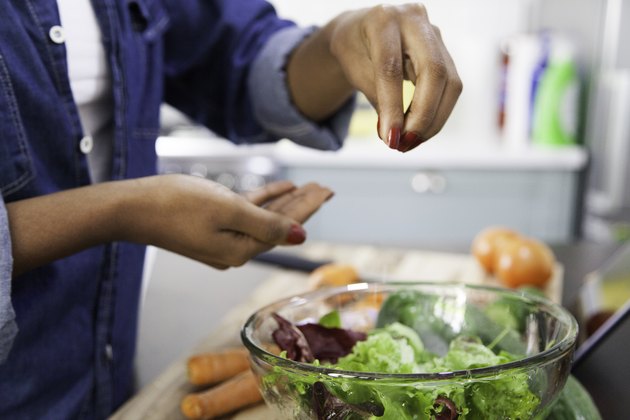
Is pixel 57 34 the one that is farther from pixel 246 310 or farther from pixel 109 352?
pixel 246 310

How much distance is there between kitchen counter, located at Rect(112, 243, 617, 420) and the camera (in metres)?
0.76

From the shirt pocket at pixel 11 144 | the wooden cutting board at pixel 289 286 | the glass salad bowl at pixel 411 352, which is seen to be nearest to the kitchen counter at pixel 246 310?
the wooden cutting board at pixel 289 286

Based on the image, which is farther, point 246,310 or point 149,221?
point 246,310

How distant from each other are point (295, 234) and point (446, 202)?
1882 mm

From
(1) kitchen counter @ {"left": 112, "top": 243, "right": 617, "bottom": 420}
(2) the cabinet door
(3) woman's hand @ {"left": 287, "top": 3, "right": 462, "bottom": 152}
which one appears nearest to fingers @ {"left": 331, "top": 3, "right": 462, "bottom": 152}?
(3) woman's hand @ {"left": 287, "top": 3, "right": 462, "bottom": 152}

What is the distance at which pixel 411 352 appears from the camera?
59 centimetres

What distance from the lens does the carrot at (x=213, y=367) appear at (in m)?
0.80

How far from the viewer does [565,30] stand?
2652 millimetres

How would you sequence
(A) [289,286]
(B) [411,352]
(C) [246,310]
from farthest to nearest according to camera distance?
(A) [289,286]
(C) [246,310]
(B) [411,352]

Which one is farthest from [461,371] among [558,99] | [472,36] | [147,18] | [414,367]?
[472,36]

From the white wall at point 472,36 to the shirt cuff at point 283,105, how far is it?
1.80 metres

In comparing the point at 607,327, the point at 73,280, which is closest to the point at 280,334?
the point at 73,280

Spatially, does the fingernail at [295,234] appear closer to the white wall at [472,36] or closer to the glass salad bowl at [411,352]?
the glass salad bowl at [411,352]

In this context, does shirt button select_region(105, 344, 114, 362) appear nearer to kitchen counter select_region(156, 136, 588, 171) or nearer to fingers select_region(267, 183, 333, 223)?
fingers select_region(267, 183, 333, 223)
